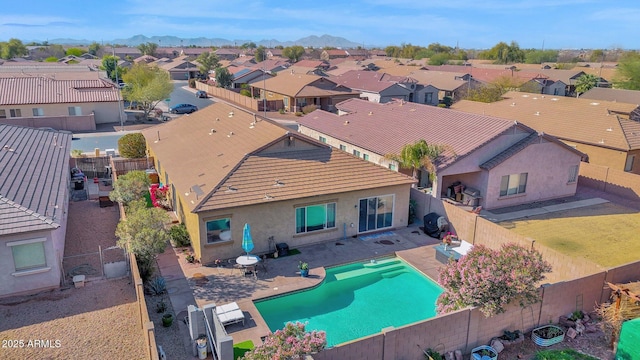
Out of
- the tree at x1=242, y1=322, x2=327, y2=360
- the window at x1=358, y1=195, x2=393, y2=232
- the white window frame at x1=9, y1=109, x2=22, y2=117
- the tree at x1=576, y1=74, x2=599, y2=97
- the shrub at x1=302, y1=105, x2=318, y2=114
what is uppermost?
the tree at x1=576, y1=74, x2=599, y2=97

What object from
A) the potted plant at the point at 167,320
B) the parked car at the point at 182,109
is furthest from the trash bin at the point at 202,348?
the parked car at the point at 182,109

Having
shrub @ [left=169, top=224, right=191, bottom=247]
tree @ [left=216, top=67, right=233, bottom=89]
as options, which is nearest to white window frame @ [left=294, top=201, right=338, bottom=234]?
shrub @ [left=169, top=224, right=191, bottom=247]

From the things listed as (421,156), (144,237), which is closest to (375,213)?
(421,156)

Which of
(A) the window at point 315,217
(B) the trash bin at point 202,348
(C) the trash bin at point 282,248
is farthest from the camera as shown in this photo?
(A) the window at point 315,217

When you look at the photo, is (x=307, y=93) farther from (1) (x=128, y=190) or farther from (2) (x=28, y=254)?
(2) (x=28, y=254)

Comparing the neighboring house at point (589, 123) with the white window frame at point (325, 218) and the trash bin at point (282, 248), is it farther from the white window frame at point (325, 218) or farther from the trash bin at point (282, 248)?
the trash bin at point (282, 248)

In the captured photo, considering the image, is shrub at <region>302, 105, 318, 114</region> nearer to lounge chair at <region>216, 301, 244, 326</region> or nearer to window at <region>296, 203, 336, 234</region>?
window at <region>296, 203, 336, 234</region>

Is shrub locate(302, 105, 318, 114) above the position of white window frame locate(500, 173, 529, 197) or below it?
above
